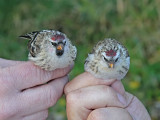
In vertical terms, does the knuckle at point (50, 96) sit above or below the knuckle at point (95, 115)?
above

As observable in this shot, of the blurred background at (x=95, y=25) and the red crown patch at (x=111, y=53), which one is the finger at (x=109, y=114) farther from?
the blurred background at (x=95, y=25)

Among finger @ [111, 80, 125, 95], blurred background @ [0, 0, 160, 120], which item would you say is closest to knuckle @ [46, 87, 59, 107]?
finger @ [111, 80, 125, 95]

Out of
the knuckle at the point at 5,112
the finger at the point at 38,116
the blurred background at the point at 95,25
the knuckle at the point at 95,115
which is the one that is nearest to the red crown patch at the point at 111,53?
the knuckle at the point at 95,115

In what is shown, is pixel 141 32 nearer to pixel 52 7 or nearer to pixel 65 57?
pixel 52 7

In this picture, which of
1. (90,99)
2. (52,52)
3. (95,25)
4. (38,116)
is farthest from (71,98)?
(95,25)

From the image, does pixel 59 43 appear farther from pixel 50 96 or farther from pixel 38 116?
pixel 38 116
